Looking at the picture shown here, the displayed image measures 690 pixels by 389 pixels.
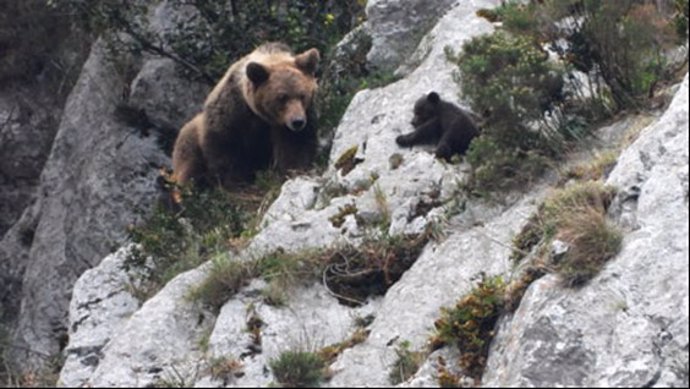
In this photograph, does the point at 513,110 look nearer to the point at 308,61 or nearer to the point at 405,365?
the point at 405,365

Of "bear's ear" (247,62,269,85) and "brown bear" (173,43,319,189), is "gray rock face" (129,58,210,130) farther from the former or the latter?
"bear's ear" (247,62,269,85)

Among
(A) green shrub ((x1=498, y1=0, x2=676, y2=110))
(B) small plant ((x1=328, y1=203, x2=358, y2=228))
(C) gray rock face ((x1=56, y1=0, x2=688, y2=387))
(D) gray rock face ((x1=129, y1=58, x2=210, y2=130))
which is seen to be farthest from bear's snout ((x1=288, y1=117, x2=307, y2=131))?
(D) gray rock face ((x1=129, y1=58, x2=210, y2=130))

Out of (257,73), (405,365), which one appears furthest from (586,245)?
(257,73)

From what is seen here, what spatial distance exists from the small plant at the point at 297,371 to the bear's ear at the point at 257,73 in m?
5.97

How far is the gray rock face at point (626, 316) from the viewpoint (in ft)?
27.7

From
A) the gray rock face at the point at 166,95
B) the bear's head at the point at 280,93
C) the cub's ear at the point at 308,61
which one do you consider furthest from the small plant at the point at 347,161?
the gray rock face at the point at 166,95

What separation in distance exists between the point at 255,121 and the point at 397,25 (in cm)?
167

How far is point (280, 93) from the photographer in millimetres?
14594

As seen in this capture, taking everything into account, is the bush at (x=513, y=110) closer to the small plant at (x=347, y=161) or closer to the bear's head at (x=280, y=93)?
the small plant at (x=347, y=161)

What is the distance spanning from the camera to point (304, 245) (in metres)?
11.1

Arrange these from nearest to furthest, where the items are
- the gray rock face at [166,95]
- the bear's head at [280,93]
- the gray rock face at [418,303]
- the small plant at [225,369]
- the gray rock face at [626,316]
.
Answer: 1. the gray rock face at [626,316]
2. the gray rock face at [418,303]
3. the small plant at [225,369]
4. the bear's head at [280,93]
5. the gray rock face at [166,95]

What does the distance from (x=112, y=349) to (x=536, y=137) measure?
361cm

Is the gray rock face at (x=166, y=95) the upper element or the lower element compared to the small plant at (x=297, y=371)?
lower

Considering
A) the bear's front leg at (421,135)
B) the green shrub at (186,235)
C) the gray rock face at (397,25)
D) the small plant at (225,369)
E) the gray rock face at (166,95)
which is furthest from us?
the gray rock face at (166,95)
